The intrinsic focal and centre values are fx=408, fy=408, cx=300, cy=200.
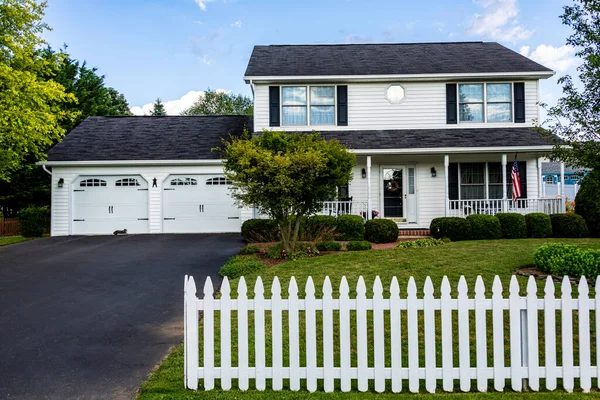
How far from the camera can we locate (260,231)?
12914 mm

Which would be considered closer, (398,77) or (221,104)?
(398,77)

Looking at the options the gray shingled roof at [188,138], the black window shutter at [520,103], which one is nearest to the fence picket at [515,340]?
the gray shingled roof at [188,138]

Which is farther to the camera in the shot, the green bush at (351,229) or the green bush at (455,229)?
the green bush at (351,229)

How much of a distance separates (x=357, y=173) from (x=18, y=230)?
14.3 metres

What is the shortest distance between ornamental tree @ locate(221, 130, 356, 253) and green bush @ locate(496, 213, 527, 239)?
5448mm

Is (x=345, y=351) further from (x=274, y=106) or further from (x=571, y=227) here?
(x=274, y=106)

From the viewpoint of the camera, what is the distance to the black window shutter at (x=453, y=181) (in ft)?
48.1

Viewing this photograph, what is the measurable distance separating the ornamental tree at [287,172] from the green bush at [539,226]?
6.20 metres

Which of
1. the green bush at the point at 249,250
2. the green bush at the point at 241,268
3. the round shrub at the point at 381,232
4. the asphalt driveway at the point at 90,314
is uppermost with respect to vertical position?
the round shrub at the point at 381,232

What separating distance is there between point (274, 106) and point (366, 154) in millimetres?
3925

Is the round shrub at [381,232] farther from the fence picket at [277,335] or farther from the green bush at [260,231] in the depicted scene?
the fence picket at [277,335]

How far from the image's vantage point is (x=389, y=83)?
15.2 m

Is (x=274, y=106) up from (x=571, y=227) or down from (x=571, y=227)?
up

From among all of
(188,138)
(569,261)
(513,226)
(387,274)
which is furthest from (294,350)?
(188,138)
